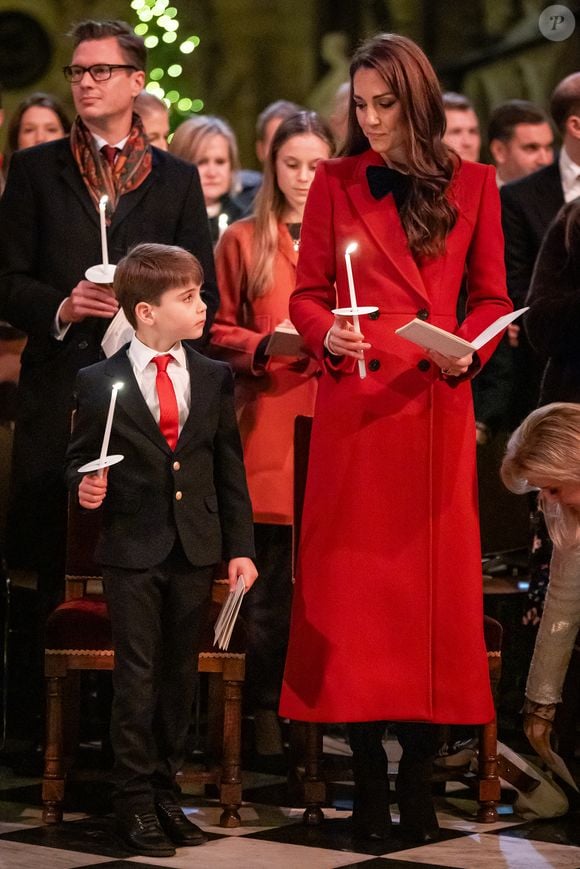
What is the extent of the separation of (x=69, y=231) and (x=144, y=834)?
1.91m

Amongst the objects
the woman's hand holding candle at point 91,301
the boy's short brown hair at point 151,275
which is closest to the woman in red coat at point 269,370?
the woman's hand holding candle at point 91,301

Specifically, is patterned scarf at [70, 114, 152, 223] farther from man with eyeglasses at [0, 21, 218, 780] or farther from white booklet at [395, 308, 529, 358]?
white booklet at [395, 308, 529, 358]

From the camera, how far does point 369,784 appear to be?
13.5 feet

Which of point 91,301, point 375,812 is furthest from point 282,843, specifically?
point 91,301

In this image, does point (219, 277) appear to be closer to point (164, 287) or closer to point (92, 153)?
point (92, 153)

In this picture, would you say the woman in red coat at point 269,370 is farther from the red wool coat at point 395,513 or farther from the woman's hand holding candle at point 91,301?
the red wool coat at point 395,513

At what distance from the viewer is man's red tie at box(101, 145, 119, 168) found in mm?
4984

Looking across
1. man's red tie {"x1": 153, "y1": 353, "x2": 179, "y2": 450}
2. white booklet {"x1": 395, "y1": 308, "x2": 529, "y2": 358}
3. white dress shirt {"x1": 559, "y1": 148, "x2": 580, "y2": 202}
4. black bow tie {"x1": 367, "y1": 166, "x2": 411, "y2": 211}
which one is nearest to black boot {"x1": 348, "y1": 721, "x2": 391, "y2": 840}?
man's red tie {"x1": 153, "y1": 353, "x2": 179, "y2": 450}

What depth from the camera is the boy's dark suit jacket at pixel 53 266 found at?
4871 mm

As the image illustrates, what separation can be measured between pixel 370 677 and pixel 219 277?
1827 mm

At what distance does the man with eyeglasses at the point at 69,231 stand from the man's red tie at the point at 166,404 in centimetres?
72

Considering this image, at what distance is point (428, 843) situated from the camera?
408 cm

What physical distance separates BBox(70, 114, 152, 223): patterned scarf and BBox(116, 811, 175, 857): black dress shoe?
188 centimetres

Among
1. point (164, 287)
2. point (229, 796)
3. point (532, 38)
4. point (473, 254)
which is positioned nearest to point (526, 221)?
point (473, 254)
